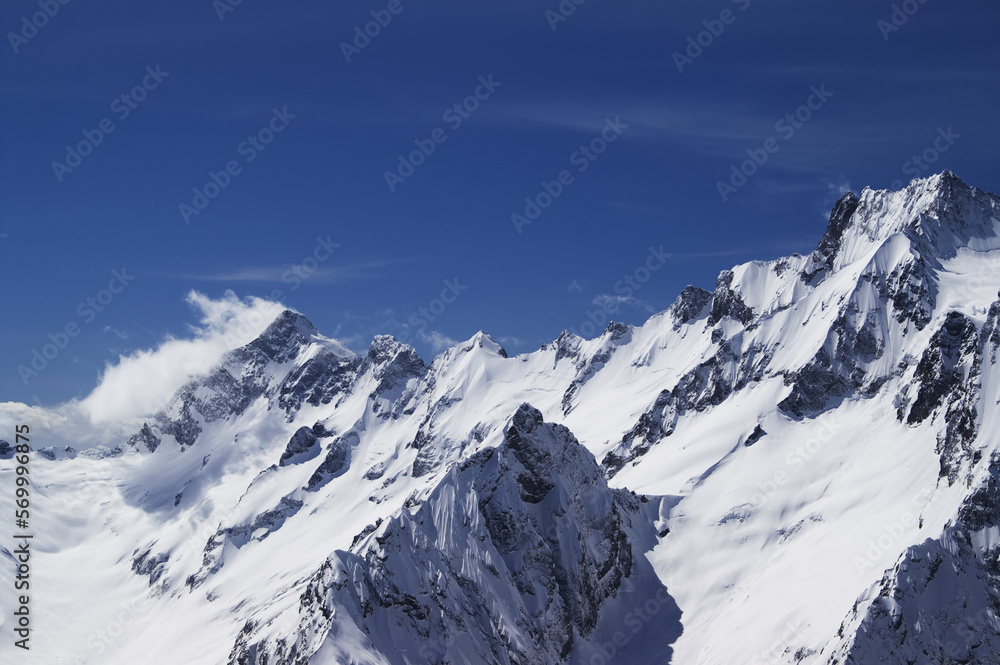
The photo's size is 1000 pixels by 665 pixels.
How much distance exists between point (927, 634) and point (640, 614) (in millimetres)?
57043

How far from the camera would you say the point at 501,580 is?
15450 cm

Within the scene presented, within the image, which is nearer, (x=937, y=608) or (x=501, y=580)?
(x=937, y=608)

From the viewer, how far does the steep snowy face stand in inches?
5182

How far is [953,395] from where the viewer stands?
180m

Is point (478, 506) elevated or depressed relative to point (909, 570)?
elevated

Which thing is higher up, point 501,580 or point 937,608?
point 501,580

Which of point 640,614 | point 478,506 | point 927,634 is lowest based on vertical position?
point 927,634

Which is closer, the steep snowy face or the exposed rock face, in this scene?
the steep snowy face

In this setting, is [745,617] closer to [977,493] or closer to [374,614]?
[977,493]

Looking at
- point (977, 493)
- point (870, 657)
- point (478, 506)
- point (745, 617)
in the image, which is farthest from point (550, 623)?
point (977, 493)

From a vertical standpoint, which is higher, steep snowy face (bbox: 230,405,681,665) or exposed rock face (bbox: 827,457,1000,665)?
steep snowy face (bbox: 230,405,681,665)

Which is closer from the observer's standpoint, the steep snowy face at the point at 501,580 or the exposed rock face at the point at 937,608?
the steep snowy face at the point at 501,580

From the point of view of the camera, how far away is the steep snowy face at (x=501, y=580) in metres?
132

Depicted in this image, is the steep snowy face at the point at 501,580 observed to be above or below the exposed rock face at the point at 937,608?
above
